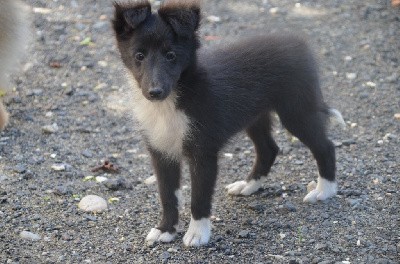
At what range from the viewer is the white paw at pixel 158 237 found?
17.4 feet

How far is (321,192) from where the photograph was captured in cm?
581

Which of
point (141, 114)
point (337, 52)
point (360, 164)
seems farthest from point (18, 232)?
point (337, 52)

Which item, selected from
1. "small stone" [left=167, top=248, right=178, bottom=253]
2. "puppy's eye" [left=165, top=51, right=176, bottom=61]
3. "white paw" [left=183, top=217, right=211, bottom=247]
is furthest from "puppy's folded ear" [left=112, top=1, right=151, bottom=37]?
"small stone" [left=167, top=248, right=178, bottom=253]

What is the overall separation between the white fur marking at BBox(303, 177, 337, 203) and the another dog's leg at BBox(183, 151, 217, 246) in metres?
0.89

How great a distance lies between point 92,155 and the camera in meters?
6.52

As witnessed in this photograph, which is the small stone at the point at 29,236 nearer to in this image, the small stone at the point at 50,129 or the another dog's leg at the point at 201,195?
the another dog's leg at the point at 201,195

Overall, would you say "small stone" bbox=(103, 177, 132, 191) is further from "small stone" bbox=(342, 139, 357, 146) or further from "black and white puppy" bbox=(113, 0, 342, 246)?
"small stone" bbox=(342, 139, 357, 146)

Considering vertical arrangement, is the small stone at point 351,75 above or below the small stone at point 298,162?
below

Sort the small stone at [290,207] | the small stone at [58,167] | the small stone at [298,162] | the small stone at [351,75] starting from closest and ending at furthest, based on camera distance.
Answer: the small stone at [290,207] → the small stone at [58,167] → the small stone at [298,162] → the small stone at [351,75]

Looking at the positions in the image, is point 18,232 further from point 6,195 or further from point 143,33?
point 143,33

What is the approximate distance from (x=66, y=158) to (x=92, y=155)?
0.22m

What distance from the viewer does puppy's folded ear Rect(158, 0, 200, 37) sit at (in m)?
4.81

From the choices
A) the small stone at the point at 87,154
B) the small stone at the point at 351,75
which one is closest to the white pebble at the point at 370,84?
the small stone at the point at 351,75

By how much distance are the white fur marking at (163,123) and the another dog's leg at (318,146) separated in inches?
35.8
